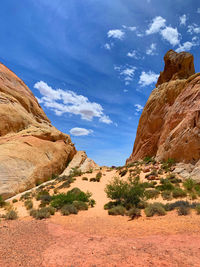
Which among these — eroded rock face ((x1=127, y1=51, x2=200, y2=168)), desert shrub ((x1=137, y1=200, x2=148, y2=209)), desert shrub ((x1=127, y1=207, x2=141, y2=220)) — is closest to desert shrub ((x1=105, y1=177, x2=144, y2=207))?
desert shrub ((x1=137, y1=200, x2=148, y2=209))

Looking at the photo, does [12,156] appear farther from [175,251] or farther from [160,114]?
[160,114]

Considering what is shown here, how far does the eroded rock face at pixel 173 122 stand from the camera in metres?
16.5

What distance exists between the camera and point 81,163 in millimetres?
32219

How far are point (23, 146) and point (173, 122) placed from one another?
19.7m

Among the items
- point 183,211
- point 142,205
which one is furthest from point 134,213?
point 183,211

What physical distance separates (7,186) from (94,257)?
595 inches

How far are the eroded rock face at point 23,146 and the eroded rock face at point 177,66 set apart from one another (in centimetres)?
2235

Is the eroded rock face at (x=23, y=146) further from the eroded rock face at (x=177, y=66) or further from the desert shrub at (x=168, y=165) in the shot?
the eroded rock face at (x=177, y=66)

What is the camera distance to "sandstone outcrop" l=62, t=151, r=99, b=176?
29.7 meters

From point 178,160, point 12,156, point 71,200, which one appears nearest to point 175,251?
point 71,200

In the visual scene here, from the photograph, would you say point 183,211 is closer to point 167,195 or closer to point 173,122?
point 167,195

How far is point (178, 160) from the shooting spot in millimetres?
17344

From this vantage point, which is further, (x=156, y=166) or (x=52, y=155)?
(x=52, y=155)

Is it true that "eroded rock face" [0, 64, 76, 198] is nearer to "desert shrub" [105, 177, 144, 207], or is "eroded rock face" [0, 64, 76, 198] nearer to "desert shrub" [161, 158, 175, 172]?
"desert shrub" [105, 177, 144, 207]
